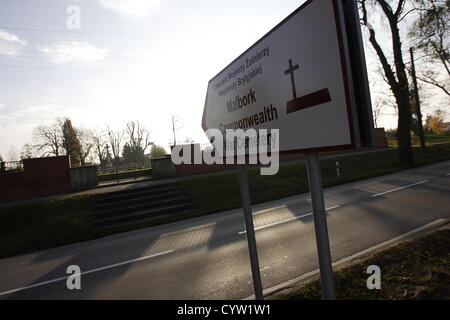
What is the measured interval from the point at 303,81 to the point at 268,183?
42.0ft

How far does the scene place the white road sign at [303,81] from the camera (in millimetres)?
1114

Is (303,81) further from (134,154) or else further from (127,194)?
(134,154)

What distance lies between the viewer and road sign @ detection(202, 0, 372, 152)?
1.10 metres

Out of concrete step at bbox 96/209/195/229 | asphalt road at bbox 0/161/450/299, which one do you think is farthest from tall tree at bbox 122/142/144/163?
asphalt road at bbox 0/161/450/299

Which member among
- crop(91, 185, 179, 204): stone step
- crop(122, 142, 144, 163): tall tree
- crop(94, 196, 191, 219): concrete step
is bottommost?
crop(94, 196, 191, 219): concrete step

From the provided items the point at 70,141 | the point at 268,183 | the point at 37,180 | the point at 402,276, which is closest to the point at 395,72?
the point at 268,183

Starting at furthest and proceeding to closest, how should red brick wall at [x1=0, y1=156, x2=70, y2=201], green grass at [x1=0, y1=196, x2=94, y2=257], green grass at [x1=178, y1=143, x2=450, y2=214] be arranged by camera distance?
red brick wall at [x1=0, y1=156, x2=70, y2=201] < green grass at [x1=178, y1=143, x2=450, y2=214] < green grass at [x1=0, y1=196, x2=94, y2=257]

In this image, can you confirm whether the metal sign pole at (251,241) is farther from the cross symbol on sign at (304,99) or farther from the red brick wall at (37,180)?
the red brick wall at (37,180)

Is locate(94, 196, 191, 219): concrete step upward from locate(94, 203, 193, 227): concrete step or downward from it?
upward

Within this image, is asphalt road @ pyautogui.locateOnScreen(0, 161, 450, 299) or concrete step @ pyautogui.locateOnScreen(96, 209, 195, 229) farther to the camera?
concrete step @ pyautogui.locateOnScreen(96, 209, 195, 229)

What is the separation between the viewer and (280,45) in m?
1.44

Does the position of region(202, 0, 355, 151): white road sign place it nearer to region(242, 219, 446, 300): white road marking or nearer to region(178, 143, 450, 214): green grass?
region(242, 219, 446, 300): white road marking

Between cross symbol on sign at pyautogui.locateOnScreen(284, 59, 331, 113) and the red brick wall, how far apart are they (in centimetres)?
1777

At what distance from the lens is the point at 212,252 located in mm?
6207
